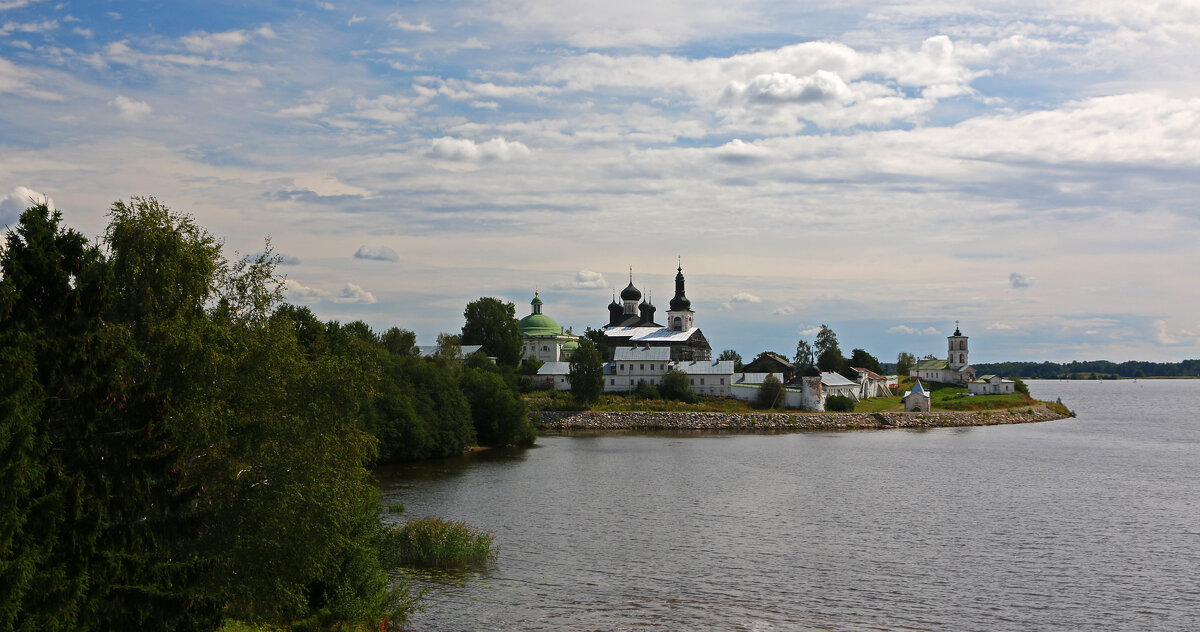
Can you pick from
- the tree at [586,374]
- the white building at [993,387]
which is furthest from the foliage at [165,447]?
the white building at [993,387]

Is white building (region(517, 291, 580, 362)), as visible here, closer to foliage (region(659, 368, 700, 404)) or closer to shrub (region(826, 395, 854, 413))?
foliage (region(659, 368, 700, 404))

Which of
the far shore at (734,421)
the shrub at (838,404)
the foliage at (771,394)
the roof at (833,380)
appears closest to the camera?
the far shore at (734,421)

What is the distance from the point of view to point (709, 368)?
293 feet

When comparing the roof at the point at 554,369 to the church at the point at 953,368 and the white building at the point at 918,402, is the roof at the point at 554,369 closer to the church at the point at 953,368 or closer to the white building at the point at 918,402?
the white building at the point at 918,402

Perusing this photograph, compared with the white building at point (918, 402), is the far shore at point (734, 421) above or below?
below

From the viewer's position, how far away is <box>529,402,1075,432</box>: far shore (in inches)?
2943

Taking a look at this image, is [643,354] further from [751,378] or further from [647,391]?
[751,378]

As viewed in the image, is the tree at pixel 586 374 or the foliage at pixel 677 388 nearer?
the tree at pixel 586 374

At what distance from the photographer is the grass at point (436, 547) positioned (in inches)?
973

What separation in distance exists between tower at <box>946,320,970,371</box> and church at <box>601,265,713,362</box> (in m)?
35.0

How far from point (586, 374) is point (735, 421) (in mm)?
12489

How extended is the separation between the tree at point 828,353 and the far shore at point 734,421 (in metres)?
25.0

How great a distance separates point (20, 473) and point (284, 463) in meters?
5.64

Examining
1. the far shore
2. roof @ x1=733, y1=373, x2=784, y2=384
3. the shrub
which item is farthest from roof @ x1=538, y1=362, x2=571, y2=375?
the shrub
